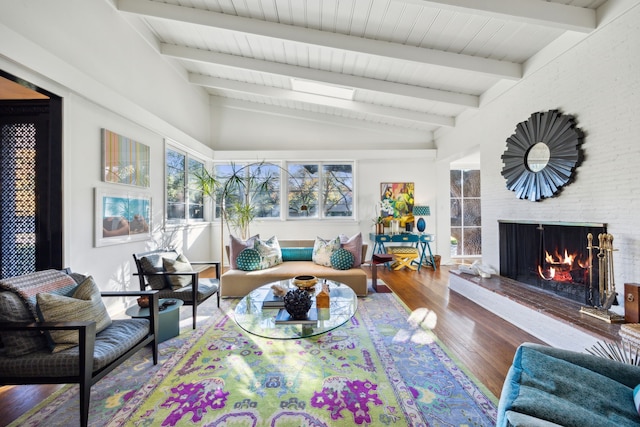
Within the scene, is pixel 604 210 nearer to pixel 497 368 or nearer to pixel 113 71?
pixel 497 368

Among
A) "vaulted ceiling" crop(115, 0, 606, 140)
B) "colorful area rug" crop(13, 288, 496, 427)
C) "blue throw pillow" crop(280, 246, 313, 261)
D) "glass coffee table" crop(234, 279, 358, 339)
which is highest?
"vaulted ceiling" crop(115, 0, 606, 140)

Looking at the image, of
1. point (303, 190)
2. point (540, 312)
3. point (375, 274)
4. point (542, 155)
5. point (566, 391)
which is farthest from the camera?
point (303, 190)

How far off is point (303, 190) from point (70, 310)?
4.75 meters

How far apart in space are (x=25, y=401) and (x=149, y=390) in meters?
0.74

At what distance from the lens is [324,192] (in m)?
6.14

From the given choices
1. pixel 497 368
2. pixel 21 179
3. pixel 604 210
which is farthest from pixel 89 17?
pixel 604 210

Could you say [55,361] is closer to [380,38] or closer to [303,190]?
[380,38]

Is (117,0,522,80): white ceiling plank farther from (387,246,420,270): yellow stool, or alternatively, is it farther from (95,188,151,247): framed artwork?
(387,246,420,270): yellow stool

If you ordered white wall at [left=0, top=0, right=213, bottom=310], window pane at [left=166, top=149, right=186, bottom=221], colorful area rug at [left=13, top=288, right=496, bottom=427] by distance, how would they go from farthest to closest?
window pane at [left=166, top=149, right=186, bottom=221] < white wall at [left=0, top=0, right=213, bottom=310] < colorful area rug at [left=13, top=288, right=496, bottom=427]

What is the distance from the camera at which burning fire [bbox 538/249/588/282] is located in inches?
105

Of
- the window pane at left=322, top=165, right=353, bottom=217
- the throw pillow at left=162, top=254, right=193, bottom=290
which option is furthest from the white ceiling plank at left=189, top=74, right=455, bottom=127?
the throw pillow at left=162, top=254, right=193, bottom=290

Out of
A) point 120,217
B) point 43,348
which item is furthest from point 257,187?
point 43,348

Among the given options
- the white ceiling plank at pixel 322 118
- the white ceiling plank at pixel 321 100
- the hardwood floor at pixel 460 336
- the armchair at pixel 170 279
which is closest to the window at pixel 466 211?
the white ceiling plank at pixel 322 118

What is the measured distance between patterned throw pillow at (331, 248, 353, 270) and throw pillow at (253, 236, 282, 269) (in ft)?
2.69
